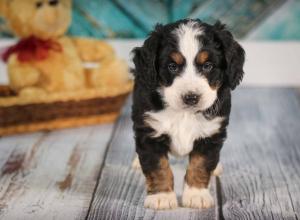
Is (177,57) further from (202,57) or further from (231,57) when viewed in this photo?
(231,57)

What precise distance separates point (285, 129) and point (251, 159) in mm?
683

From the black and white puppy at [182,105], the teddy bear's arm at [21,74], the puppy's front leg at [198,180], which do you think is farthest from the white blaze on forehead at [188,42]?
the teddy bear's arm at [21,74]

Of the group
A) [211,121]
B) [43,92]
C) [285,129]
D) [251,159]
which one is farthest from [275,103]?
[211,121]

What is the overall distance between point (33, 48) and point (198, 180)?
5.93ft

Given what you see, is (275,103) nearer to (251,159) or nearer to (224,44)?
(251,159)

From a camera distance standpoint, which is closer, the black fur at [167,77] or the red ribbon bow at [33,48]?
the black fur at [167,77]

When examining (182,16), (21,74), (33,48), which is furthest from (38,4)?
(182,16)

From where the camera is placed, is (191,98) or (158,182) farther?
(158,182)

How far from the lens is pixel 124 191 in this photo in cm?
301

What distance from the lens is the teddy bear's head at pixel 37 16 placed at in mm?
3969

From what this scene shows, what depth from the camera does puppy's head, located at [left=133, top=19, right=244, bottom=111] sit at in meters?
2.52

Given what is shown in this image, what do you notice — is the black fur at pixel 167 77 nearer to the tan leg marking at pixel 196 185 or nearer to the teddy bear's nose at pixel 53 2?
the tan leg marking at pixel 196 185

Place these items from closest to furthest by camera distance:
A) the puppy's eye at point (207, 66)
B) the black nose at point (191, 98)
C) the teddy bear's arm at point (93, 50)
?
the black nose at point (191, 98)
the puppy's eye at point (207, 66)
the teddy bear's arm at point (93, 50)

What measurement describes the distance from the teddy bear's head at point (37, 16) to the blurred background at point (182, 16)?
1.09 meters
